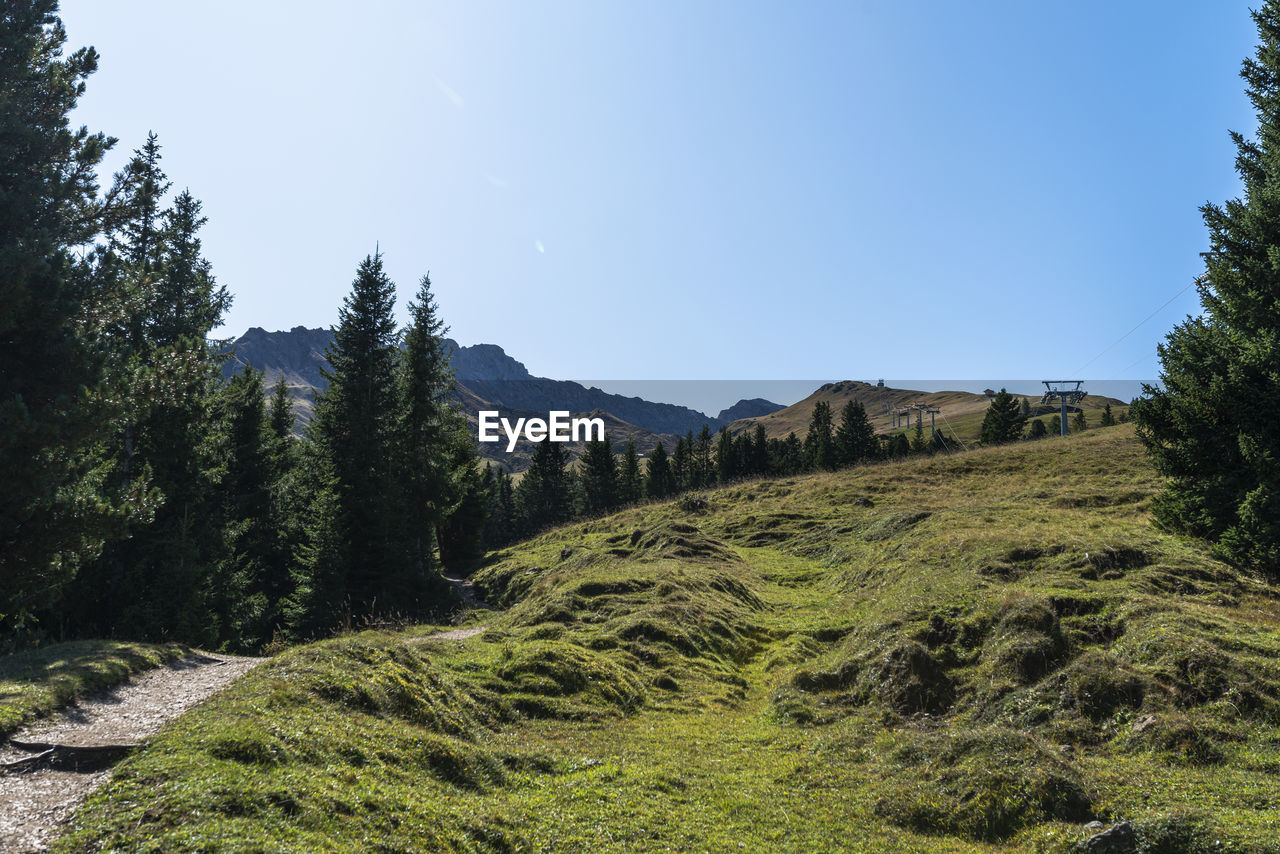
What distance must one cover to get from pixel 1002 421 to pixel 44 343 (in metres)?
96.6

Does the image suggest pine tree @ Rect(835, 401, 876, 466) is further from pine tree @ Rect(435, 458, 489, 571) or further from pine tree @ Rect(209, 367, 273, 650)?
pine tree @ Rect(209, 367, 273, 650)

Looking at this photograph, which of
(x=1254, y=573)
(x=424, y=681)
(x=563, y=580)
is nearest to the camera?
(x=424, y=681)

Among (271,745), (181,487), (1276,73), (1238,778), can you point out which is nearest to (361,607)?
(181,487)

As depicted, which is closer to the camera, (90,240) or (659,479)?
(90,240)

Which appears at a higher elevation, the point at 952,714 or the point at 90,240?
the point at 90,240

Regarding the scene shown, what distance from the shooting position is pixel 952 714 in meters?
13.4

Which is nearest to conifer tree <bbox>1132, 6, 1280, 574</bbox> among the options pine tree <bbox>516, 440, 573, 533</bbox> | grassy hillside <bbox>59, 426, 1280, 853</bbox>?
grassy hillside <bbox>59, 426, 1280, 853</bbox>

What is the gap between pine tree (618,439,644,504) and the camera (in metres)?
85.8

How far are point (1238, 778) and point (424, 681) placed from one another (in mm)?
14605

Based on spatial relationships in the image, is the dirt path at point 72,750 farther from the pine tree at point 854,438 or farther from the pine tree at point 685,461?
the pine tree at point 685,461

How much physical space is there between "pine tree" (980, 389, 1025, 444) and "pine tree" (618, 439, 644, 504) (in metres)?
50.7

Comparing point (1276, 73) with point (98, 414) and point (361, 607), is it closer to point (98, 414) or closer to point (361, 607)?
point (98, 414)

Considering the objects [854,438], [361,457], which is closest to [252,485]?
[361,457]

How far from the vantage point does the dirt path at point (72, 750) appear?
6.70 meters
